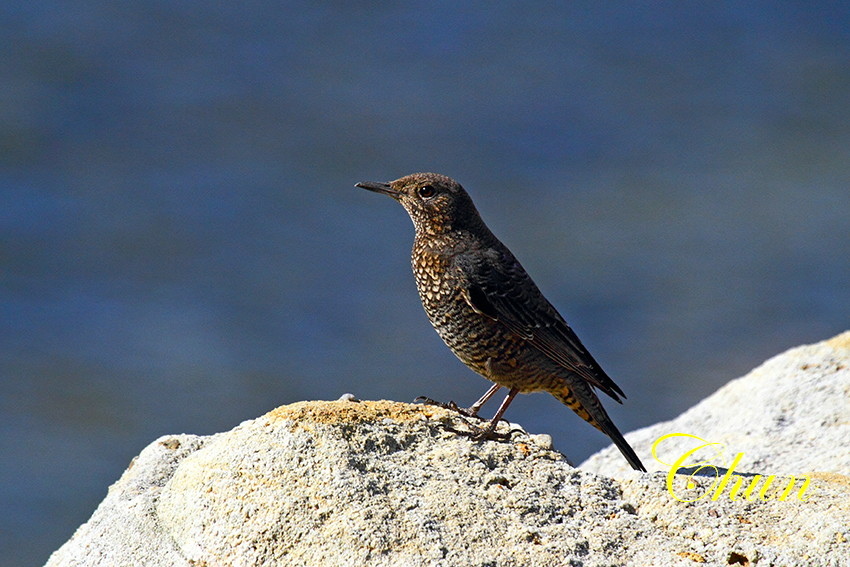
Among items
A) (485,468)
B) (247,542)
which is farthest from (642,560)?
(247,542)

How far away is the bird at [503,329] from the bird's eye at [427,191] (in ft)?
0.64

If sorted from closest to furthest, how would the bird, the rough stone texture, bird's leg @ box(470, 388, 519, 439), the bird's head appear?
the rough stone texture
bird's leg @ box(470, 388, 519, 439)
the bird
the bird's head

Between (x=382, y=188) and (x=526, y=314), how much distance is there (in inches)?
43.6

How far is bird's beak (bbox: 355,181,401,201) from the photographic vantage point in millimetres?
6150

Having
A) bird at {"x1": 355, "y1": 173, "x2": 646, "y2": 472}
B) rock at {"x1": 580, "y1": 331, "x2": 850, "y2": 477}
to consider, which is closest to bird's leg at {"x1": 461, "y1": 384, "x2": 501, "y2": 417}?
bird at {"x1": 355, "y1": 173, "x2": 646, "y2": 472}

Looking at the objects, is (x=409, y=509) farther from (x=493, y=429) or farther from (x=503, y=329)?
(x=503, y=329)

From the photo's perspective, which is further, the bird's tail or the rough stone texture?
the bird's tail

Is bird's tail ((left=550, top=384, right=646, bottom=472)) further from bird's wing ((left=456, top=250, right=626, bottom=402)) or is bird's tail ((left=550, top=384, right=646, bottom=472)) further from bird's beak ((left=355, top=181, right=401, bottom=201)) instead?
bird's beak ((left=355, top=181, right=401, bottom=201))

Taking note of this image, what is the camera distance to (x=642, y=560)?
3.99 m

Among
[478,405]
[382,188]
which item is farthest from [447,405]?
[382,188]

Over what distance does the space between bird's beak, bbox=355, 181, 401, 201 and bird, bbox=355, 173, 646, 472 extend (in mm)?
340

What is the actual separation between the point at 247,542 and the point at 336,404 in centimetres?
85

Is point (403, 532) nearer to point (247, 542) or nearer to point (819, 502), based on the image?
point (247, 542)

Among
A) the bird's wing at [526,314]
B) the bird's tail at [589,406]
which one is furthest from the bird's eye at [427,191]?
the bird's tail at [589,406]
